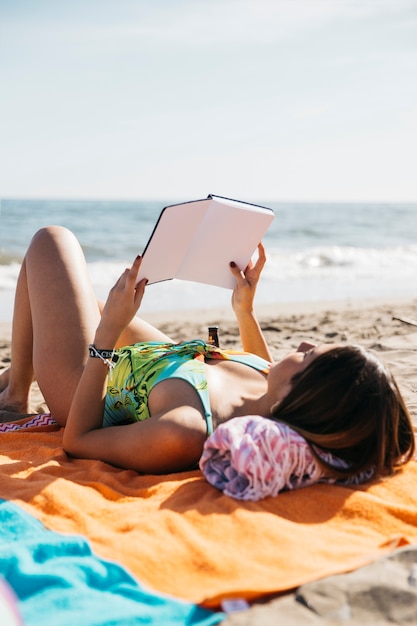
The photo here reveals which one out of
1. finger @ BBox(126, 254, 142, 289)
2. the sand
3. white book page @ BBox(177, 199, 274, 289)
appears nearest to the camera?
finger @ BBox(126, 254, 142, 289)

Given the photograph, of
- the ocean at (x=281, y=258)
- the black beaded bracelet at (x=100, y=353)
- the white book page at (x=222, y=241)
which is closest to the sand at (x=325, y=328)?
the ocean at (x=281, y=258)

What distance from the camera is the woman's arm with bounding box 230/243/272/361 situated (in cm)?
344

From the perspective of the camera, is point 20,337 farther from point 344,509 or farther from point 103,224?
point 103,224

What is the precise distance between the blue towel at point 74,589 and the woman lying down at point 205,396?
0.59 meters

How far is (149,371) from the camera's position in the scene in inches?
114

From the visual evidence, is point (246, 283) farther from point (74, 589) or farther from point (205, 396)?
point (74, 589)

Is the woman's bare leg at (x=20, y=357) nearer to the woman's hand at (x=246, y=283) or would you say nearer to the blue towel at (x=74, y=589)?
the woman's hand at (x=246, y=283)

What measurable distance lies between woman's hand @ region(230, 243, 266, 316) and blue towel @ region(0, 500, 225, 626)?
1.58m

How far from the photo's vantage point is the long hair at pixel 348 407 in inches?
94.6

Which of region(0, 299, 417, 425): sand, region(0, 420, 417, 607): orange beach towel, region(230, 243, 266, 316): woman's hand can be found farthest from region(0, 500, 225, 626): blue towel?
region(0, 299, 417, 425): sand

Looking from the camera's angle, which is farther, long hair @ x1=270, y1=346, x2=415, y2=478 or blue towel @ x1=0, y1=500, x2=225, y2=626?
long hair @ x1=270, y1=346, x2=415, y2=478

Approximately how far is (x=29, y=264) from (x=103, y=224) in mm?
19401

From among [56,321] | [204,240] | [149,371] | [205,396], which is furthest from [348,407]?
[56,321]

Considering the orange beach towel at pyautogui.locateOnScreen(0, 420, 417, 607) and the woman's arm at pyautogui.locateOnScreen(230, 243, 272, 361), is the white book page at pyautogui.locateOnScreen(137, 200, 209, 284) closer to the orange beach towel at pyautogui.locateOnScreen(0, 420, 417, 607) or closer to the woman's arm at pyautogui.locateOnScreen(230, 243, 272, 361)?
the woman's arm at pyautogui.locateOnScreen(230, 243, 272, 361)
